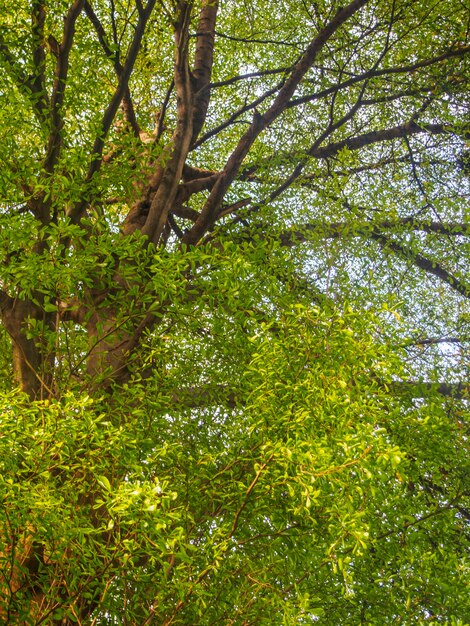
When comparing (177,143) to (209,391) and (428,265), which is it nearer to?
(209,391)

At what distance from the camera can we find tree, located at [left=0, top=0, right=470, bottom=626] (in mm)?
3303

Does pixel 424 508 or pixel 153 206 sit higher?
pixel 153 206

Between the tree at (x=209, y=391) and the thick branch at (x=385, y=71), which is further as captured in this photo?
the thick branch at (x=385, y=71)

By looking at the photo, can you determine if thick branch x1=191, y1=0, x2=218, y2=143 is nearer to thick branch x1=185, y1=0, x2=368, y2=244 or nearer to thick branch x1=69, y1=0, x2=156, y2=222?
thick branch x1=185, y1=0, x2=368, y2=244

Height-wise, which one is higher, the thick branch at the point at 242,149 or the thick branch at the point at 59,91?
the thick branch at the point at 242,149

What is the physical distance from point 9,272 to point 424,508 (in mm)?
3253

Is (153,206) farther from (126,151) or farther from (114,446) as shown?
(114,446)

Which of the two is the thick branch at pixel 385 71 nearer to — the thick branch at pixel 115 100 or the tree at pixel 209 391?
the tree at pixel 209 391

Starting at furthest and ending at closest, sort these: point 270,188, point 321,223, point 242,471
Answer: point 270,188 → point 321,223 → point 242,471

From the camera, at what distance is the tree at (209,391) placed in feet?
10.8

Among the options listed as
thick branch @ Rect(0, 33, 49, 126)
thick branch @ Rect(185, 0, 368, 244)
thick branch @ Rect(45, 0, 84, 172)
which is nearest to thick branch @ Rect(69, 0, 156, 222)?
thick branch @ Rect(45, 0, 84, 172)

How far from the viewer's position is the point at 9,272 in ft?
13.0

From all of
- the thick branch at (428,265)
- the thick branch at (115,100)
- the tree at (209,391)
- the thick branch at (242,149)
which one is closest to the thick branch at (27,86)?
the tree at (209,391)

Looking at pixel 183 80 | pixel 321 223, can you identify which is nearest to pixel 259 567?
pixel 321 223
